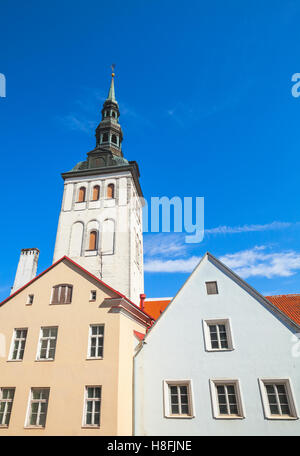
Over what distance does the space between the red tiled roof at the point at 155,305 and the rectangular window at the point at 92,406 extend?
13.5 m

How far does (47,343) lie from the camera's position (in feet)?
42.7

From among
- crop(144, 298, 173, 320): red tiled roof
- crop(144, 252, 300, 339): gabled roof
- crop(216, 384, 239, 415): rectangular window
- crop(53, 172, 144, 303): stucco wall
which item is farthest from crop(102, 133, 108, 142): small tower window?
crop(216, 384, 239, 415): rectangular window

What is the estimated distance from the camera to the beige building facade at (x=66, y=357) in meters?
11.3

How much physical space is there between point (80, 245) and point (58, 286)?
13.6 meters

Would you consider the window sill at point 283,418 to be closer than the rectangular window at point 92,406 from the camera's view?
Yes

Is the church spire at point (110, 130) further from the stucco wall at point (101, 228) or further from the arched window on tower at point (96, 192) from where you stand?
the stucco wall at point (101, 228)

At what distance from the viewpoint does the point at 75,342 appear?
1260cm

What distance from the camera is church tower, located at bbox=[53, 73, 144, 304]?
25.8 m

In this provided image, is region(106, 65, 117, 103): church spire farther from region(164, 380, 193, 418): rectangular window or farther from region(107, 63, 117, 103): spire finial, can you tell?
region(164, 380, 193, 418): rectangular window

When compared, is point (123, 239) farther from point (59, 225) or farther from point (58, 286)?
point (58, 286)

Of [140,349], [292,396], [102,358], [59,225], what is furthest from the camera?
[59,225]

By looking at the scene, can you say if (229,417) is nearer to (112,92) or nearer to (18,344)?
(18,344)

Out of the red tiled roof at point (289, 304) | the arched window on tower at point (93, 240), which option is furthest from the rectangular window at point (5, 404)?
the arched window on tower at point (93, 240)

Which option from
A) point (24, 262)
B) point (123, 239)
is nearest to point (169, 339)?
point (123, 239)
